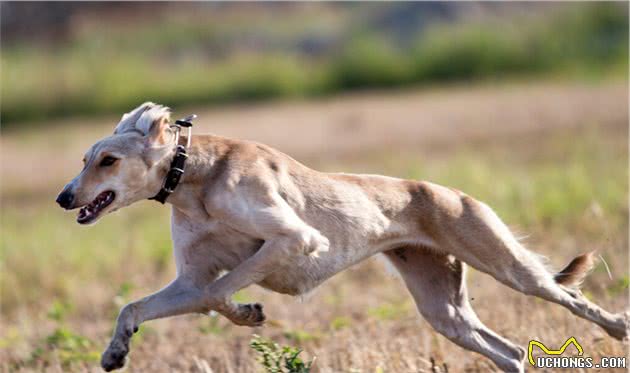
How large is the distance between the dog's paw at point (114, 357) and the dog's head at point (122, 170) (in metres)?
0.72

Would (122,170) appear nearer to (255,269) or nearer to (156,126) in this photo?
(156,126)

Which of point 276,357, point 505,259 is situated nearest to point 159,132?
point 276,357

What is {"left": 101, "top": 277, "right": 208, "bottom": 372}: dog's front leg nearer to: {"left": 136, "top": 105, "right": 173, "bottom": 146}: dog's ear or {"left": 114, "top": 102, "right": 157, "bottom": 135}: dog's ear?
{"left": 136, "top": 105, "right": 173, "bottom": 146}: dog's ear

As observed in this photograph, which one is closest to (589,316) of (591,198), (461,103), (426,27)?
(591,198)

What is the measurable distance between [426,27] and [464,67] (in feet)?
8.22

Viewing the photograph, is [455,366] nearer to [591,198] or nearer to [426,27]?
[591,198]

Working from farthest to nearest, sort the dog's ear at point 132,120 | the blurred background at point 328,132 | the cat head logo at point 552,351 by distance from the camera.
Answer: the blurred background at point 328,132
the cat head logo at point 552,351
the dog's ear at point 132,120

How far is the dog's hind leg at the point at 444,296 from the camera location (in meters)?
7.96

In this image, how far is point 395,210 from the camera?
7.70 meters

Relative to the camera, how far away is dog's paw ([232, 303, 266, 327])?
7.23 m

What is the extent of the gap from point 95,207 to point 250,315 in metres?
1.14

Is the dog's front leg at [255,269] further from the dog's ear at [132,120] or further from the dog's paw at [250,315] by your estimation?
the dog's ear at [132,120]

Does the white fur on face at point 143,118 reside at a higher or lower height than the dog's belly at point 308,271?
higher

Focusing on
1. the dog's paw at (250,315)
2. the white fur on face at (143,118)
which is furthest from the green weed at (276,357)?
the white fur on face at (143,118)
